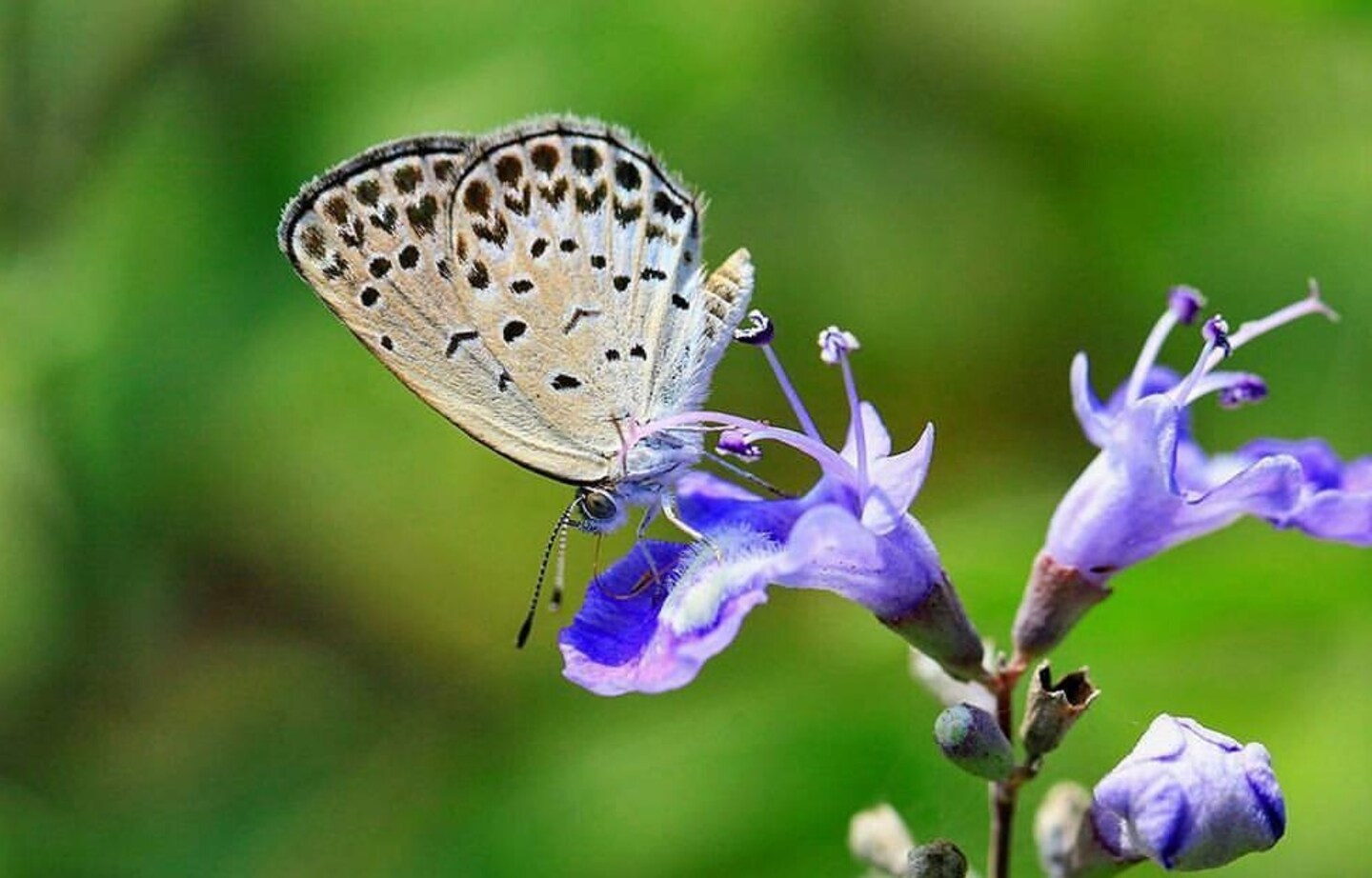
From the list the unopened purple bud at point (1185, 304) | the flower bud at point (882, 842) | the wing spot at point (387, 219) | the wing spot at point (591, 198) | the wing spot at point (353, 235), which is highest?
the unopened purple bud at point (1185, 304)

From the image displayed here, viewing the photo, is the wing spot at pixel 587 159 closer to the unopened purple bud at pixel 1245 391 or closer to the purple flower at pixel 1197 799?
the unopened purple bud at pixel 1245 391

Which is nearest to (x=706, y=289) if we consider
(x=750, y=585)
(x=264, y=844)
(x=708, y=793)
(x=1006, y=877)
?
(x=750, y=585)

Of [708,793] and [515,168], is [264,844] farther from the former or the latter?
[515,168]

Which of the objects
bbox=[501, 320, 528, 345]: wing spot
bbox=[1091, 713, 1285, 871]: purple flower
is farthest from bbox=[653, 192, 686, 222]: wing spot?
bbox=[1091, 713, 1285, 871]: purple flower

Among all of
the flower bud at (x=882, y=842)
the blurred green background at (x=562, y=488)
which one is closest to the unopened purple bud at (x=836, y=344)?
the flower bud at (x=882, y=842)

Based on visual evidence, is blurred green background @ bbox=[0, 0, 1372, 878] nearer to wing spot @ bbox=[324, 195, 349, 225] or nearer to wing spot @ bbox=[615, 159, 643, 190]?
wing spot @ bbox=[324, 195, 349, 225]

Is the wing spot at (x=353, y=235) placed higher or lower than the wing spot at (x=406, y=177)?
lower
